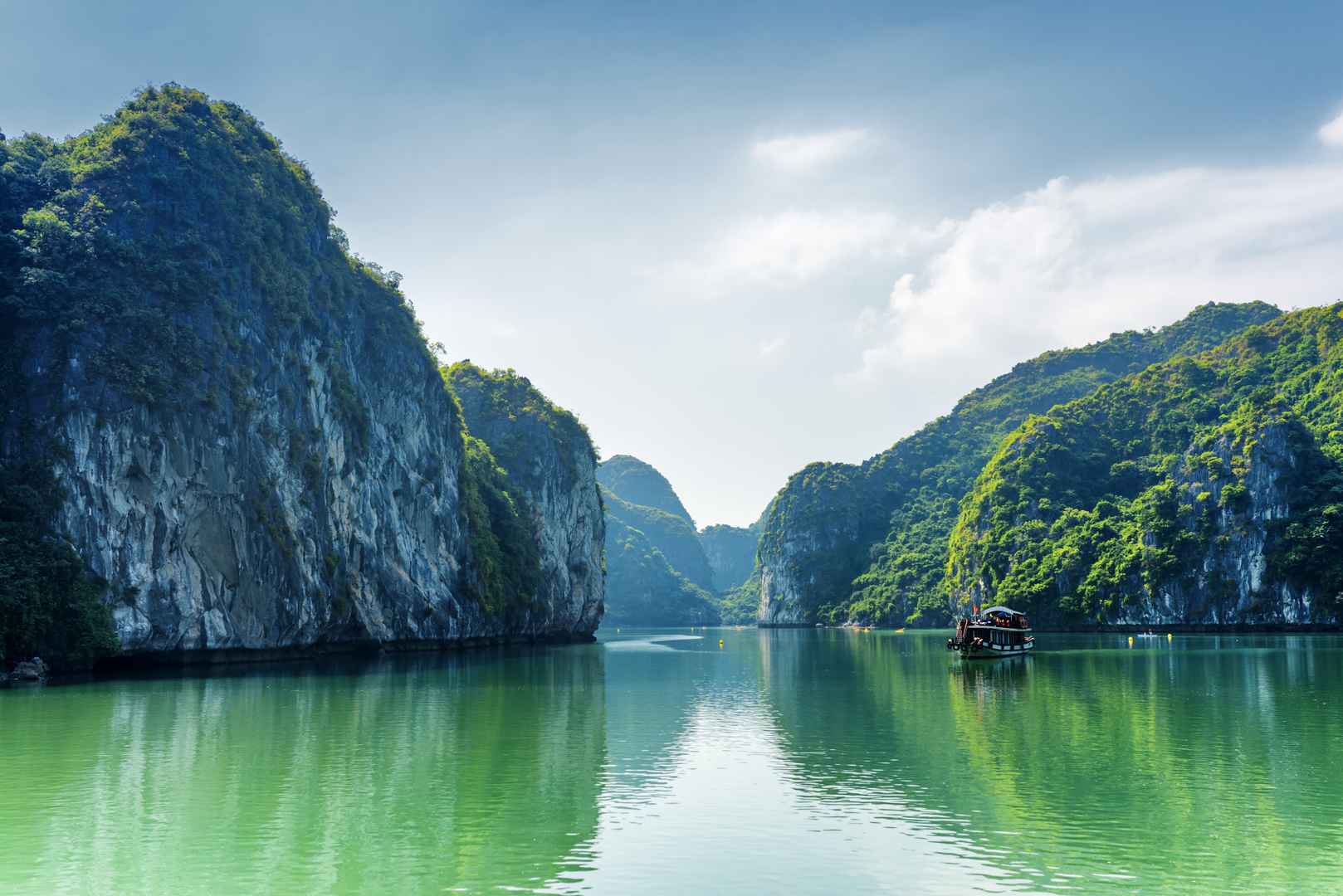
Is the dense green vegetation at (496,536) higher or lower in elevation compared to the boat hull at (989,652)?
higher

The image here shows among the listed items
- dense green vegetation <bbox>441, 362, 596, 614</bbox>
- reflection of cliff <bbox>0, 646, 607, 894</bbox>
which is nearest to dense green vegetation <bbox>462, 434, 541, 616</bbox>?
dense green vegetation <bbox>441, 362, 596, 614</bbox>

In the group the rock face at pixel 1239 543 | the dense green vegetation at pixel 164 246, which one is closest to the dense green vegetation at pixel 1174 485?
the rock face at pixel 1239 543

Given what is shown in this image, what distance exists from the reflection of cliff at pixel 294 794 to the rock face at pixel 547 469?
81241mm

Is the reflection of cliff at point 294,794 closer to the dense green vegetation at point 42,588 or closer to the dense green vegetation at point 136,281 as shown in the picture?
the dense green vegetation at point 42,588

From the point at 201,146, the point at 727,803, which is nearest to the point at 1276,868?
the point at 727,803

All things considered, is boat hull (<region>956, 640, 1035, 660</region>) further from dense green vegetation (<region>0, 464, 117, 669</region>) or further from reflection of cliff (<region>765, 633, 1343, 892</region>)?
dense green vegetation (<region>0, 464, 117, 669</region>)

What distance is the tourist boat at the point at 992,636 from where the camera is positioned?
68.2 m

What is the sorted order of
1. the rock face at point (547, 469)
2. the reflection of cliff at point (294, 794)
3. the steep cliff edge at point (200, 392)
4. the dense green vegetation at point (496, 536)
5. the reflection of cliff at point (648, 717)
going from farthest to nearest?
the rock face at point (547, 469) < the dense green vegetation at point (496, 536) < the steep cliff edge at point (200, 392) < the reflection of cliff at point (648, 717) < the reflection of cliff at point (294, 794)

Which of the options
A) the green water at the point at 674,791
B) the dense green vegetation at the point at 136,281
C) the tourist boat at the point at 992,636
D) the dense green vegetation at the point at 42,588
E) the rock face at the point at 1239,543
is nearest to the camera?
the green water at the point at 674,791

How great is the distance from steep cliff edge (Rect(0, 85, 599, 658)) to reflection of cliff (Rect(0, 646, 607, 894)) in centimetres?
1674

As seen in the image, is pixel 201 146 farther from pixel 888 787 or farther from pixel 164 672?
pixel 888 787

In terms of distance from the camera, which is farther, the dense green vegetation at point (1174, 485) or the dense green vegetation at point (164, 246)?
the dense green vegetation at point (1174, 485)

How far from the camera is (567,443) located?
13138 cm

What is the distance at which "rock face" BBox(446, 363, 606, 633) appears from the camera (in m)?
122
